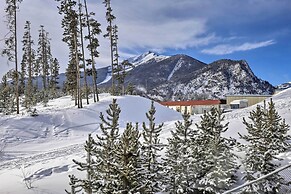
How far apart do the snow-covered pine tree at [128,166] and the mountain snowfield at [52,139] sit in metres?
3.50

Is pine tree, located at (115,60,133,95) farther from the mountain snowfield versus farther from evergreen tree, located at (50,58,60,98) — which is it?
evergreen tree, located at (50,58,60,98)

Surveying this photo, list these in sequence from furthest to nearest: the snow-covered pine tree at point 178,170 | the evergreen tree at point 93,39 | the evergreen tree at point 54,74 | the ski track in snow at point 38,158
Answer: the evergreen tree at point 54,74 < the evergreen tree at point 93,39 < the ski track in snow at point 38,158 < the snow-covered pine tree at point 178,170

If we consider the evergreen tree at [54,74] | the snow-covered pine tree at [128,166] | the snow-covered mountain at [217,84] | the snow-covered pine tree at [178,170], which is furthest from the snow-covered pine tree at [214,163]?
the snow-covered mountain at [217,84]

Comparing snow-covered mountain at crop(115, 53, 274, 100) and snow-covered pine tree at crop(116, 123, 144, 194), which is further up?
snow-covered mountain at crop(115, 53, 274, 100)

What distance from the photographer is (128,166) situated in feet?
23.9

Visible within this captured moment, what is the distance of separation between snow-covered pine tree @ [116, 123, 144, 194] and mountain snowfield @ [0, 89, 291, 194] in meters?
3.50

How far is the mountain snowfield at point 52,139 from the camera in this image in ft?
35.1

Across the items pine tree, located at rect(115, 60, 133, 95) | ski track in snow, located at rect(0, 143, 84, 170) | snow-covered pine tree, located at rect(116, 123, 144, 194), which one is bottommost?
ski track in snow, located at rect(0, 143, 84, 170)

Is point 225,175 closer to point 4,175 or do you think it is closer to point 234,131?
point 234,131

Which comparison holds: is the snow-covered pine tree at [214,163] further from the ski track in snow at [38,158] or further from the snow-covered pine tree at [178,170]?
the ski track in snow at [38,158]

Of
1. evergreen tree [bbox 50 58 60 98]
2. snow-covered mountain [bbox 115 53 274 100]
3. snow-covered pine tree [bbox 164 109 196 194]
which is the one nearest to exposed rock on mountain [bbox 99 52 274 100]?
snow-covered mountain [bbox 115 53 274 100]

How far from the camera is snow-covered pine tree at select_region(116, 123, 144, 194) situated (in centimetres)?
734

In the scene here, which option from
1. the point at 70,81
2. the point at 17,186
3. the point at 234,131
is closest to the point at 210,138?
the point at 234,131

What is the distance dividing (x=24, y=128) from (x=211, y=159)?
44.2ft
